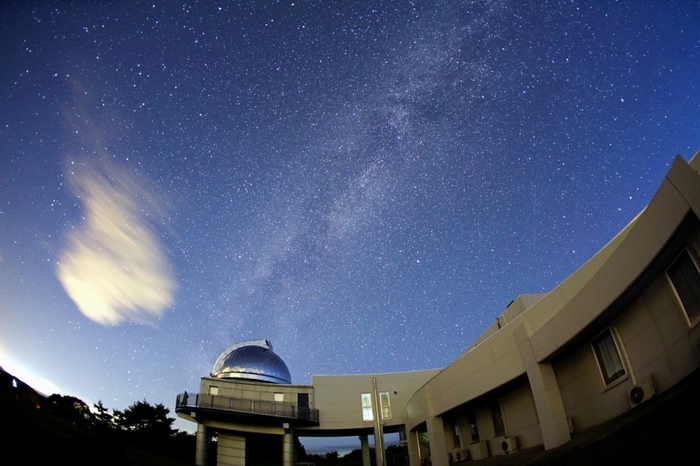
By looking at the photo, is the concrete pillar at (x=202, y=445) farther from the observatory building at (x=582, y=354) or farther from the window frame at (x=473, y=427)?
the window frame at (x=473, y=427)

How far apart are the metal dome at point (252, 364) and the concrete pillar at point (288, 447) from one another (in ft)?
15.7

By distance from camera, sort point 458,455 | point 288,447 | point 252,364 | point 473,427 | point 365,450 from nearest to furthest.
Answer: point 473,427, point 458,455, point 288,447, point 252,364, point 365,450

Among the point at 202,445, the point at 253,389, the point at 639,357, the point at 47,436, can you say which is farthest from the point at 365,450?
the point at 47,436

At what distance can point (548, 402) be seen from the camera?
1080 centimetres

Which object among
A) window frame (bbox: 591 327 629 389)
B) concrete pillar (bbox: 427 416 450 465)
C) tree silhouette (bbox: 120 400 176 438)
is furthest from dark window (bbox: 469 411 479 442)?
tree silhouette (bbox: 120 400 176 438)

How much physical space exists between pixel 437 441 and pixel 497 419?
4.63m

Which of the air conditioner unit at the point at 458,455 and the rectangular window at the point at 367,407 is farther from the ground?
the rectangular window at the point at 367,407

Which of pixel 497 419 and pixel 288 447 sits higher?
pixel 288 447

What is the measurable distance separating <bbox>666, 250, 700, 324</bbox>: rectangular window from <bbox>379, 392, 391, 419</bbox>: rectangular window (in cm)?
2727

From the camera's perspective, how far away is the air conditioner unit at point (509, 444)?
46.5ft

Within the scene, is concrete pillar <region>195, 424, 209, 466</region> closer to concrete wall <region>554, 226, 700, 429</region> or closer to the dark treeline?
the dark treeline

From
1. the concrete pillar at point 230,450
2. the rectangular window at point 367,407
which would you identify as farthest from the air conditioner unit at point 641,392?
the concrete pillar at point 230,450

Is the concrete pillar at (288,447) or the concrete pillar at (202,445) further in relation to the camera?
the concrete pillar at (288,447)

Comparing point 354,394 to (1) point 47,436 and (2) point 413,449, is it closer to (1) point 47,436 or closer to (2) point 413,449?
(2) point 413,449
